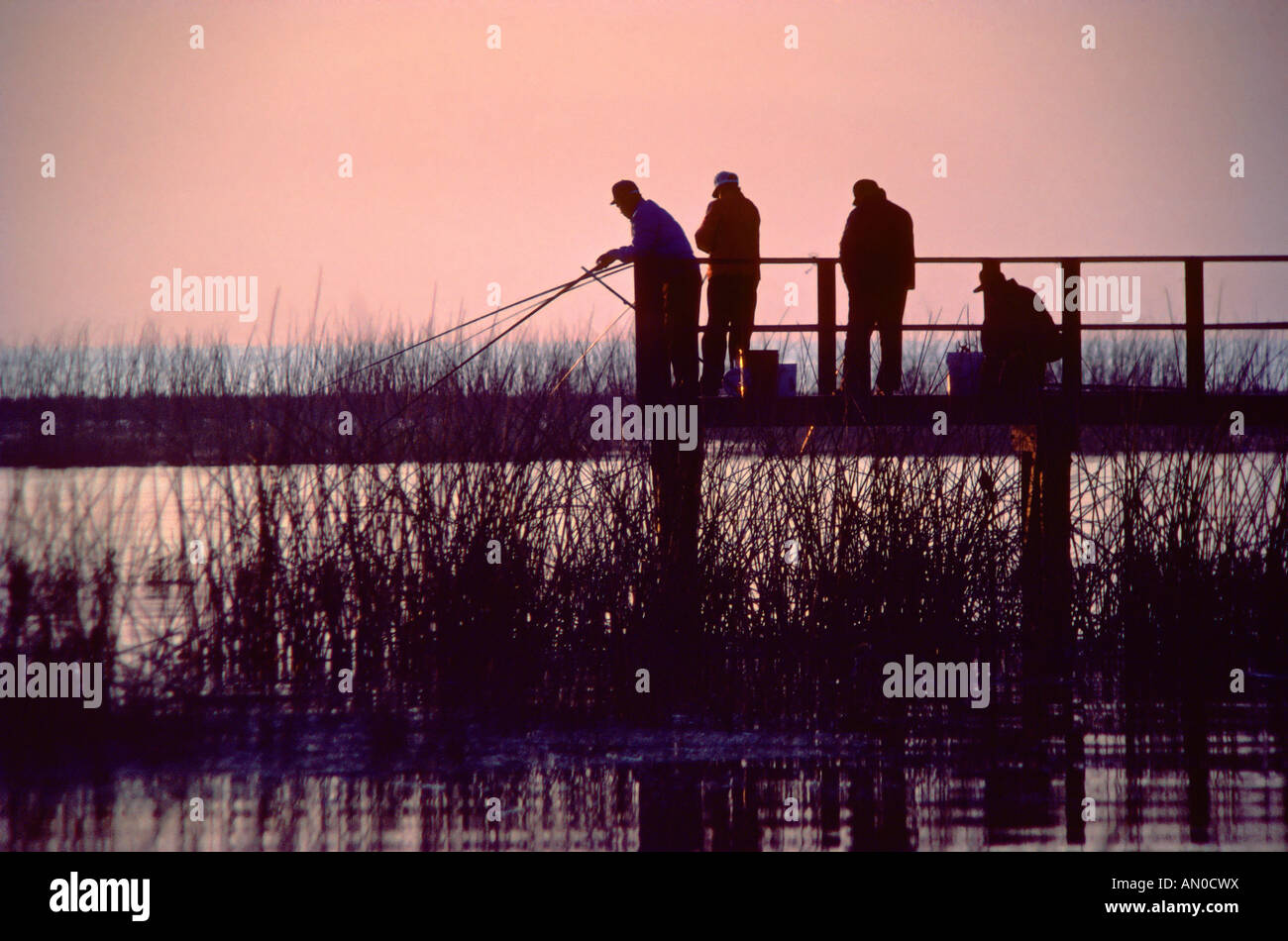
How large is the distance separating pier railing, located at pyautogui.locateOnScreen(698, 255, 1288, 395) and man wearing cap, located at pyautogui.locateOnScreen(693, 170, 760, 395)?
0.47 ft

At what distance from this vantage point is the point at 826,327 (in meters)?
10.1

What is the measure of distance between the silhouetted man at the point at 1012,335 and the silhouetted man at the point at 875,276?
21.7 inches

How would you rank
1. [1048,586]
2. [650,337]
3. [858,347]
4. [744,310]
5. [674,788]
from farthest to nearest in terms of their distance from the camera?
[858,347]
[744,310]
[650,337]
[1048,586]
[674,788]

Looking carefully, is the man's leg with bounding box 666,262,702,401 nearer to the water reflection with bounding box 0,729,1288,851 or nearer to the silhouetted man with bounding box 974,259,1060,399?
the silhouetted man with bounding box 974,259,1060,399

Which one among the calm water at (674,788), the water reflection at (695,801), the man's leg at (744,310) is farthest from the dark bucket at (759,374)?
the water reflection at (695,801)

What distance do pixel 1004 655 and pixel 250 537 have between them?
4765 millimetres

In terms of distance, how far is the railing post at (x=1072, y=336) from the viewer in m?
10.2

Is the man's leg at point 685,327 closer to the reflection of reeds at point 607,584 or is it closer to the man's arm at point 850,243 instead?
the reflection of reeds at point 607,584

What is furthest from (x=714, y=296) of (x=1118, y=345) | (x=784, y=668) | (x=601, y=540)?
(x=1118, y=345)

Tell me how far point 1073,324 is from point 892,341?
4.08 ft

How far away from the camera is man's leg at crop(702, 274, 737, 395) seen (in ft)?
33.5

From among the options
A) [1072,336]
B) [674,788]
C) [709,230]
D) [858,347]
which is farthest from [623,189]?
[674,788]

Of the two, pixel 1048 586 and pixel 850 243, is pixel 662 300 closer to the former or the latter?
pixel 850 243
